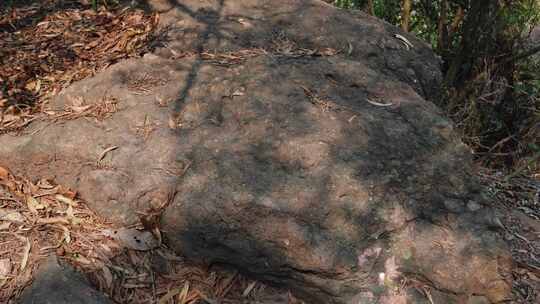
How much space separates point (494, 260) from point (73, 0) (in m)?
3.58

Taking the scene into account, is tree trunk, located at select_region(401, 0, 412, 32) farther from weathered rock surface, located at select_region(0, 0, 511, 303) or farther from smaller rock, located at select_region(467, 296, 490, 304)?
smaller rock, located at select_region(467, 296, 490, 304)

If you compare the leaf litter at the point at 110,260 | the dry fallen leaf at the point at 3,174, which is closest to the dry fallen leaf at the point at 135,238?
the leaf litter at the point at 110,260

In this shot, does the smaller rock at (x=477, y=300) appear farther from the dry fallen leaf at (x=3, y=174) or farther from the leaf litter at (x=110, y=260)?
the dry fallen leaf at (x=3, y=174)

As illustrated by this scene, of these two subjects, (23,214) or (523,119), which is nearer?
→ (23,214)

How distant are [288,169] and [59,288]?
4.00ft

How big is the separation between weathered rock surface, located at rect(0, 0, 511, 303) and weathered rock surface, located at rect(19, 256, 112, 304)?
1.23ft

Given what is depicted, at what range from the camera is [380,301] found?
2320 millimetres

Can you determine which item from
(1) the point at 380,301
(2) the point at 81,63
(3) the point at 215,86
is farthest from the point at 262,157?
(2) the point at 81,63

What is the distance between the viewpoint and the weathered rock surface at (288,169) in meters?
2.37

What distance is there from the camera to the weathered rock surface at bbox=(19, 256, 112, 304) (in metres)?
2.19

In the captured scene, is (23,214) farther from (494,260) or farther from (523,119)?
(523,119)

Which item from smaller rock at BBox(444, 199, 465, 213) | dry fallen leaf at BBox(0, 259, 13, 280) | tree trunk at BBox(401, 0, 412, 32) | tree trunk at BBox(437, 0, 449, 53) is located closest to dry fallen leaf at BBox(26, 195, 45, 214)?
dry fallen leaf at BBox(0, 259, 13, 280)

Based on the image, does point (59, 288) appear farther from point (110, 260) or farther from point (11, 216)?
point (11, 216)

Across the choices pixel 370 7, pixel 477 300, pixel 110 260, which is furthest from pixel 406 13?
pixel 110 260
